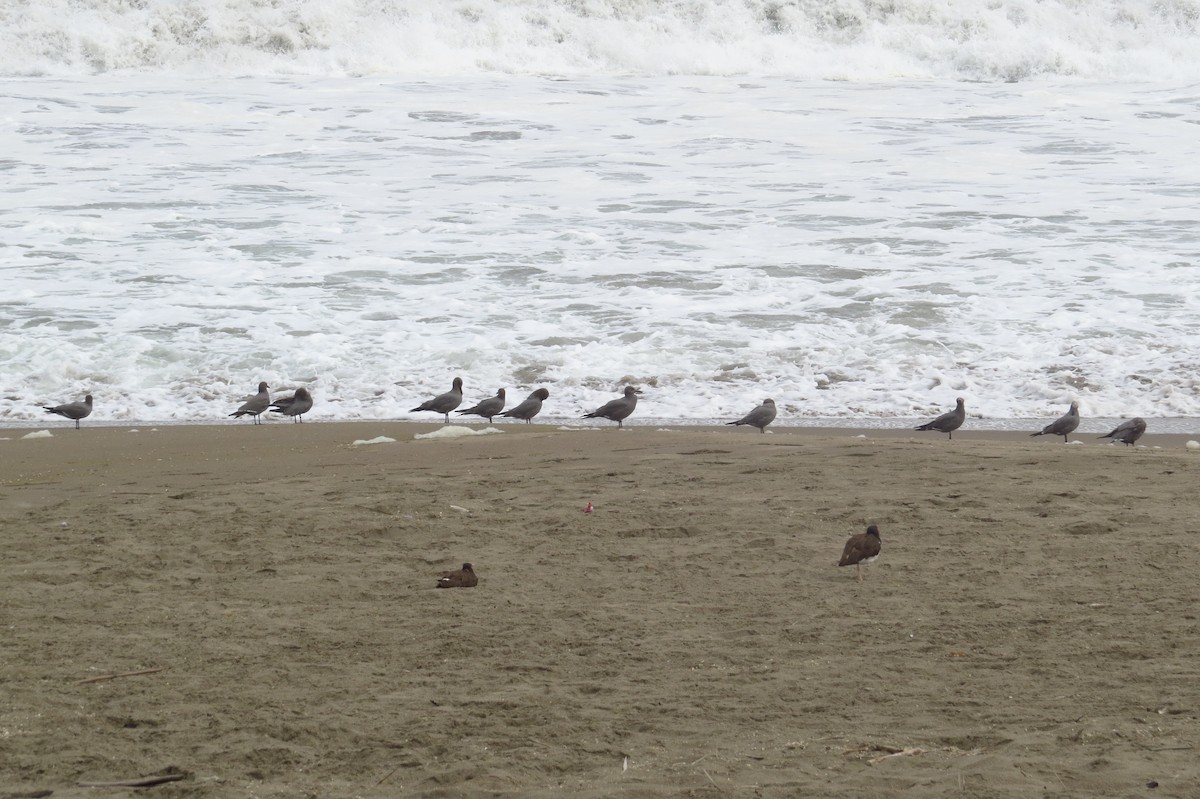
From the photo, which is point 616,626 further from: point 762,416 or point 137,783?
point 762,416

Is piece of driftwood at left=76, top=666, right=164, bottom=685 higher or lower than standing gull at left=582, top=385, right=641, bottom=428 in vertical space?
higher

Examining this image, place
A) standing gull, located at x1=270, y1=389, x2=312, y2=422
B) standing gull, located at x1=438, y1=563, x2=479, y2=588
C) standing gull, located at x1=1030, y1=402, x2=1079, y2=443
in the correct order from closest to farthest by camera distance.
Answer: standing gull, located at x1=438, y1=563, x2=479, y2=588
standing gull, located at x1=1030, y1=402, x2=1079, y2=443
standing gull, located at x1=270, y1=389, x2=312, y2=422

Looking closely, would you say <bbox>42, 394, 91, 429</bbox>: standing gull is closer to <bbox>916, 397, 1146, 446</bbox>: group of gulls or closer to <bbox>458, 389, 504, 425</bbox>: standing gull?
<bbox>458, 389, 504, 425</bbox>: standing gull

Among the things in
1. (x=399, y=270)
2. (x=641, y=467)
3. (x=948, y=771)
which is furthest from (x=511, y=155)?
(x=948, y=771)

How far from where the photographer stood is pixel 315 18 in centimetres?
2738

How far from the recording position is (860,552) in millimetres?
4773

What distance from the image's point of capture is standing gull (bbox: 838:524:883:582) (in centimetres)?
477

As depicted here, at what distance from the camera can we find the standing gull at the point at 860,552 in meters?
4.77

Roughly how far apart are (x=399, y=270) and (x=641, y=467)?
25.2ft

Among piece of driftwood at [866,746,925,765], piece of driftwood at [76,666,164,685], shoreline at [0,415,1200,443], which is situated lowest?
shoreline at [0,415,1200,443]

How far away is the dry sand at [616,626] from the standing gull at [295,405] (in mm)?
2502

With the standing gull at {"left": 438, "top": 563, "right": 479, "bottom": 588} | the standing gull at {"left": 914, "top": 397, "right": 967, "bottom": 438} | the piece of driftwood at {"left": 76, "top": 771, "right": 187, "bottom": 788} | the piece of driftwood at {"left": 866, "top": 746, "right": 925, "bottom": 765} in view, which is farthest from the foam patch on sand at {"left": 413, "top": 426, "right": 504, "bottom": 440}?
the piece of driftwood at {"left": 866, "top": 746, "right": 925, "bottom": 765}

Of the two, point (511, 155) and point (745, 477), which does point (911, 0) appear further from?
point (745, 477)

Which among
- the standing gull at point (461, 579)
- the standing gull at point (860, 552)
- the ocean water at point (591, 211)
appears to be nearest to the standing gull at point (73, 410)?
the ocean water at point (591, 211)
